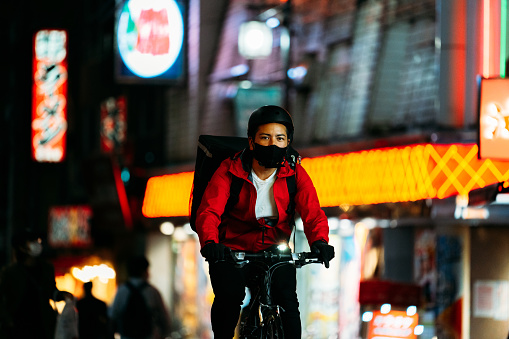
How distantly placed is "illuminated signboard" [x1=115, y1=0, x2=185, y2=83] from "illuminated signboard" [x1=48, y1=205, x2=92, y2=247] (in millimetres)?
9616

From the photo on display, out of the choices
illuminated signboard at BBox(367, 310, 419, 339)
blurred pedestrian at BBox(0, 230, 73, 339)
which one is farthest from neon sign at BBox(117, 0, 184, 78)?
blurred pedestrian at BBox(0, 230, 73, 339)

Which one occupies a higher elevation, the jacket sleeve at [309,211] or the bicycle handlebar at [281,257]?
the jacket sleeve at [309,211]

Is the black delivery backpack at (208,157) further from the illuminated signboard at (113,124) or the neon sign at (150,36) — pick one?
the illuminated signboard at (113,124)

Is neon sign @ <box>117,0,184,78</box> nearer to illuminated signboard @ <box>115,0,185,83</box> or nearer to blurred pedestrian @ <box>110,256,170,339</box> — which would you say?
illuminated signboard @ <box>115,0,185,83</box>

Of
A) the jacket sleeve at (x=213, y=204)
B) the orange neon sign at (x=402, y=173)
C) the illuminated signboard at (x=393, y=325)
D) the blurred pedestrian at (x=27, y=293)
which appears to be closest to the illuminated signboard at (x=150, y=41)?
the orange neon sign at (x=402, y=173)

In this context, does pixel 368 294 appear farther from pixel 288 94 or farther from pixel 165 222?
pixel 165 222

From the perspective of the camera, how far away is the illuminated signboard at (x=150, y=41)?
23.2 m

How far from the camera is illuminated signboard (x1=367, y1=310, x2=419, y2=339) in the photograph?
483 inches

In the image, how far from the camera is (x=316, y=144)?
777 inches

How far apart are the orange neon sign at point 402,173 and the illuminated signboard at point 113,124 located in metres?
12.3

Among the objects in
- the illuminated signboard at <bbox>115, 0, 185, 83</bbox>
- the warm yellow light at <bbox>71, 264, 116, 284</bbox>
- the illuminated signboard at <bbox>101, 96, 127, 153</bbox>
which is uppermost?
the illuminated signboard at <bbox>115, 0, 185, 83</bbox>

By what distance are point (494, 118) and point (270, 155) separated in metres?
5.21

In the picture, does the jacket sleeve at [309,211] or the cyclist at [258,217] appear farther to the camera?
the jacket sleeve at [309,211]

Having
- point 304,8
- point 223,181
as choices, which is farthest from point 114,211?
point 223,181
